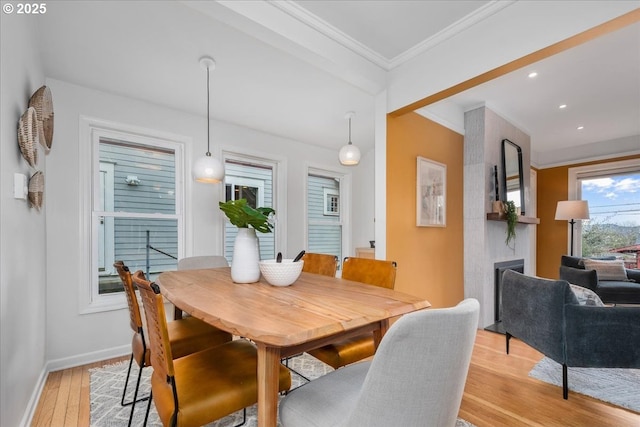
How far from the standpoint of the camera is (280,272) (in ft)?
5.04

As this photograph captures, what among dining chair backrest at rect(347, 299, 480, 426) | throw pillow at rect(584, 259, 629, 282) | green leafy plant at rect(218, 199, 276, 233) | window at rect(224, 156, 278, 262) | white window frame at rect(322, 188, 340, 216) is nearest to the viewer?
dining chair backrest at rect(347, 299, 480, 426)

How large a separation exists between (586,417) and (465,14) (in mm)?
2748

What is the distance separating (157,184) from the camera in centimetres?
303

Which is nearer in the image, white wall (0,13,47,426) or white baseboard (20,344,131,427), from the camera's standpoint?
white wall (0,13,47,426)

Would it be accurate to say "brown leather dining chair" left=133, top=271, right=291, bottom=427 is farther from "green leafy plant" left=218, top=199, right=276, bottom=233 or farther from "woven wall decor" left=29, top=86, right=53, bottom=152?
"woven wall decor" left=29, top=86, right=53, bottom=152

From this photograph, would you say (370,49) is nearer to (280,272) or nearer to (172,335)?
(280,272)

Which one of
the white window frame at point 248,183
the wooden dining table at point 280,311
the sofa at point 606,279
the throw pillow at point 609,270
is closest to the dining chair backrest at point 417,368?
the wooden dining table at point 280,311

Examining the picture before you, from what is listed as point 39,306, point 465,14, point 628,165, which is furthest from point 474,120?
point 39,306

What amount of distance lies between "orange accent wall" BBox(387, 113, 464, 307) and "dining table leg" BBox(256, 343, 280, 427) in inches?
74.2

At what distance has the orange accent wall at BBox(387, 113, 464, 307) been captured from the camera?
2.79 meters

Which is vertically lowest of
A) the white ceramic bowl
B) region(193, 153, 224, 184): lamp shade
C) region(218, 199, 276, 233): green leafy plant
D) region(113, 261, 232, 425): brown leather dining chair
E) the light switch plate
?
region(113, 261, 232, 425): brown leather dining chair

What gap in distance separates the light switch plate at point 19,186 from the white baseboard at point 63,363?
4.10ft

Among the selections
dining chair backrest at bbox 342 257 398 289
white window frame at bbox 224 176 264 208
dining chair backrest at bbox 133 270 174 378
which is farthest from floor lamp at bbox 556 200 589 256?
dining chair backrest at bbox 133 270 174 378

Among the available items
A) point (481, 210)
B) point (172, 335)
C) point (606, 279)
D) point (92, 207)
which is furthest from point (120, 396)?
point (606, 279)
